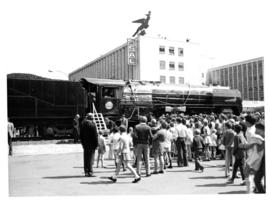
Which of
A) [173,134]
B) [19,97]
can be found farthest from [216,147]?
[19,97]

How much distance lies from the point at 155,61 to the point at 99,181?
140 ft

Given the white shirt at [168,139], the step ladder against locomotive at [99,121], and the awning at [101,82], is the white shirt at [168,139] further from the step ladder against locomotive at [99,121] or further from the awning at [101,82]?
the awning at [101,82]

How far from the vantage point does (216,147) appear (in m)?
12.8

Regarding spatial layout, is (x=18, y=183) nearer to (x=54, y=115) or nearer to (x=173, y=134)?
(x=173, y=134)

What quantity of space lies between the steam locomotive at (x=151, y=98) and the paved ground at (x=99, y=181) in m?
6.20

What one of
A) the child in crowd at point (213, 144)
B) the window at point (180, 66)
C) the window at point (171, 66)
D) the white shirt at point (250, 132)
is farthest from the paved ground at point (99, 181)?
the window at point (180, 66)

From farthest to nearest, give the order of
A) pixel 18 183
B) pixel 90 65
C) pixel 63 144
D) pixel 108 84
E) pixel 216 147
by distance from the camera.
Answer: pixel 90 65 < pixel 108 84 < pixel 63 144 < pixel 216 147 < pixel 18 183

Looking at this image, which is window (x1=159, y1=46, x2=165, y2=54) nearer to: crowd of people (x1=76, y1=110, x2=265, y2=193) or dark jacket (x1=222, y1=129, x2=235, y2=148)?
crowd of people (x1=76, y1=110, x2=265, y2=193)

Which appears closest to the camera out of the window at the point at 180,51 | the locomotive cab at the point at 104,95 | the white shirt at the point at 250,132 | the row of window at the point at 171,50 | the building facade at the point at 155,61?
the white shirt at the point at 250,132

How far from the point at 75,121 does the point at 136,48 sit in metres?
30.7

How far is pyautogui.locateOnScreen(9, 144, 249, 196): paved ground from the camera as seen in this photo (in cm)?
720

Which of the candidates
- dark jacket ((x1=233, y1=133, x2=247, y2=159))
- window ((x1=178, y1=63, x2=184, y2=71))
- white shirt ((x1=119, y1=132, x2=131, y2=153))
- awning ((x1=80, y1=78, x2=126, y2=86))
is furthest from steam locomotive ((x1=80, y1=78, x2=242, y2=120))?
window ((x1=178, y1=63, x2=184, y2=71))

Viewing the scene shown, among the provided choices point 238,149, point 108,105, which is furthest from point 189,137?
point 108,105

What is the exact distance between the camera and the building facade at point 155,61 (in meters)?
44.8
